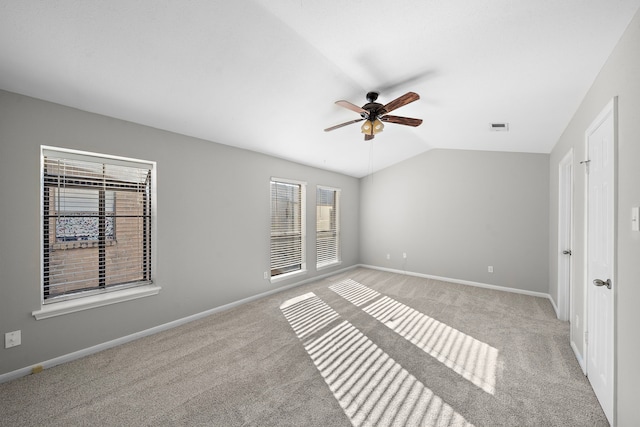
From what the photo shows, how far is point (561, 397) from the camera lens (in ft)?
6.47

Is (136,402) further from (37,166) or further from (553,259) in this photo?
(553,259)

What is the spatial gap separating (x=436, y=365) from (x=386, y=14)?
2860 millimetres

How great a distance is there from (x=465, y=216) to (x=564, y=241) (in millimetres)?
1792

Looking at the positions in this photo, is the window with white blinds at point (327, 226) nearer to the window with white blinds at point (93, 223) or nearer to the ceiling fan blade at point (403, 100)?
the ceiling fan blade at point (403, 100)

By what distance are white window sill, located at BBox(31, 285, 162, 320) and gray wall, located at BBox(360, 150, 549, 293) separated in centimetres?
477

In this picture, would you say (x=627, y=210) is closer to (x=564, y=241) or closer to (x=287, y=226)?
(x=564, y=241)

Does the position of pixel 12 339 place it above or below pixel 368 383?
above

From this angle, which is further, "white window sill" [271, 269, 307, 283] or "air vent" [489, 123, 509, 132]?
"white window sill" [271, 269, 307, 283]

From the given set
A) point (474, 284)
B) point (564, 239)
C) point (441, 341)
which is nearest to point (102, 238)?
point (441, 341)

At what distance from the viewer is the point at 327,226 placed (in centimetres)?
588

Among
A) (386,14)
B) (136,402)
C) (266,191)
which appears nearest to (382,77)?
(386,14)

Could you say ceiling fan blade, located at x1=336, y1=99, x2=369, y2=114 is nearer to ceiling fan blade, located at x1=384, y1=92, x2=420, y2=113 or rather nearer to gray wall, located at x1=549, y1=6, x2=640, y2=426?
ceiling fan blade, located at x1=384, y1=92, x2=420, y2=113

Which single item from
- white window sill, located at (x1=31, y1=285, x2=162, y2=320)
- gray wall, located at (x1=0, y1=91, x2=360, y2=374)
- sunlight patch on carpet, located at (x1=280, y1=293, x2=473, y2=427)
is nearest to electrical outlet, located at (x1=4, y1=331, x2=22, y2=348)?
gray wall, located at (x1=0, y1=91, x2=360, y2=374)

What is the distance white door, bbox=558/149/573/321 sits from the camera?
130 inches
